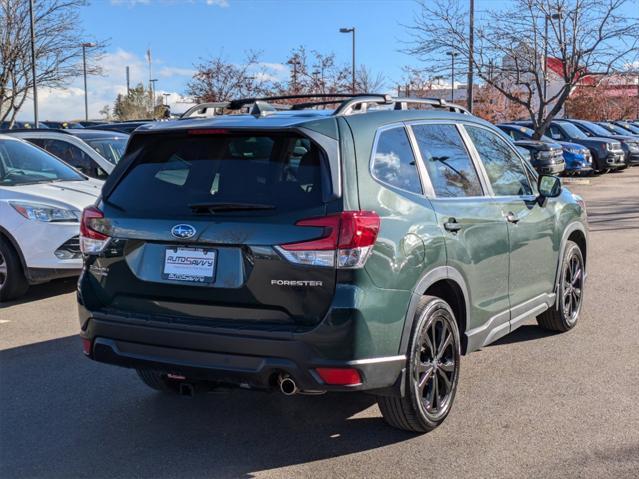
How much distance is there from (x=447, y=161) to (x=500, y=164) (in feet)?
2.75

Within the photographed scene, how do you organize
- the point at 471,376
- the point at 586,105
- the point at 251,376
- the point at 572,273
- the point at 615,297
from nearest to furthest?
the point at 251,376
the point at 471,376
the point at 572,273
the point at 615,297
the point at 586,105

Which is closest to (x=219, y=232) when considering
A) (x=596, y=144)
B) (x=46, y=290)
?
(x=46, y=290)

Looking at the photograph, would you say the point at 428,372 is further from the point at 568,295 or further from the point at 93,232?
the point at 568,295

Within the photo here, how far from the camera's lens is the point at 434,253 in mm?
4215

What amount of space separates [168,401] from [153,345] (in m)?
1.12

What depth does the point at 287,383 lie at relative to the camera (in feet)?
12.2

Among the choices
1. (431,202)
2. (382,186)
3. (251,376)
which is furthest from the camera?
(431,202)

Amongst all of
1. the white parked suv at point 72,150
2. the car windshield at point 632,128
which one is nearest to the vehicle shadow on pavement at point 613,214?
the white parked suv at point 72,150

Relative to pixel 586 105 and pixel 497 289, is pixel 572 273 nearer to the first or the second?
pixel 497 289

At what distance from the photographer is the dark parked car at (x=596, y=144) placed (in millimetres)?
25500

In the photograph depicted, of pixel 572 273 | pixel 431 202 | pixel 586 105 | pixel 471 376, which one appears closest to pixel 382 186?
pixel 431 202

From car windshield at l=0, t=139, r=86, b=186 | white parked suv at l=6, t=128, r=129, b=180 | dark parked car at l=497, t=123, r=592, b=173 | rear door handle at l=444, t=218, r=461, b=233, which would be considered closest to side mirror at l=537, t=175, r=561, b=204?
rear door handle at l=444, t=218, r=461, b=233

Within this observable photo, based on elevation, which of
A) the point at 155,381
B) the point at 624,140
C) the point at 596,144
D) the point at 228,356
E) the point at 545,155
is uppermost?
the point at 624,140

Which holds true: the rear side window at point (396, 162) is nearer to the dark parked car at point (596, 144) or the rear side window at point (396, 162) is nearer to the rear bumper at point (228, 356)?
the rear bumper at point (228, 356)
